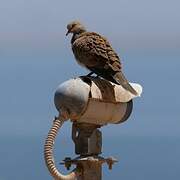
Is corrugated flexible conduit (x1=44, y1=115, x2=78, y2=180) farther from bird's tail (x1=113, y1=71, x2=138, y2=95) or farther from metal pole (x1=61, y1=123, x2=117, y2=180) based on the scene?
bird's tail (x1=113, y1=71, x2=138, y2=95)

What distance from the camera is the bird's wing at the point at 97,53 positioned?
11.2 meters

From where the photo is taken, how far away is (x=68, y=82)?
9.05m

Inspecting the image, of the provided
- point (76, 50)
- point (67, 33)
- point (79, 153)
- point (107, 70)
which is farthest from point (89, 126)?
point (67, 33)

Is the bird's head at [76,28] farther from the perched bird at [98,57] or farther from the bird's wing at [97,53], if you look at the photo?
the bird's wing at [97,53]

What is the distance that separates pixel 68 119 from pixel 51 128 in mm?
305

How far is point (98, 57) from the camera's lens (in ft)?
36.8

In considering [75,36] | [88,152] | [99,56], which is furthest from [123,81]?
[75,36]

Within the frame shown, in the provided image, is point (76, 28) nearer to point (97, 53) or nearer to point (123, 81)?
point (97, 53)

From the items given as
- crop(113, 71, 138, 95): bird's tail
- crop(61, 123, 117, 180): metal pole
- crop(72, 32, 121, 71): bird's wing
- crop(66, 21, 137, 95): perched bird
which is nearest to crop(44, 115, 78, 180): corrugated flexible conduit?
crop(61, 123, 117, 180): metal pole

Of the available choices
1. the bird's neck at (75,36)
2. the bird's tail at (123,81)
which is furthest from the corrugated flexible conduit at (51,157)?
the bird's neck at (75,36)

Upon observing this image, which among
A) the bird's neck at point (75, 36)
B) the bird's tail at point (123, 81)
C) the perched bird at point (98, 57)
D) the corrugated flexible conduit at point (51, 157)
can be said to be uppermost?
the bird's neck at point (75, 36)

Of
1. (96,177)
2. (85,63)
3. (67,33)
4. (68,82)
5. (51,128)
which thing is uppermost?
(67,33)

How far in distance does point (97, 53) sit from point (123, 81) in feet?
3.14

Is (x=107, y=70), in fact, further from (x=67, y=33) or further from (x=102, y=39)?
(x=67, y=33)
